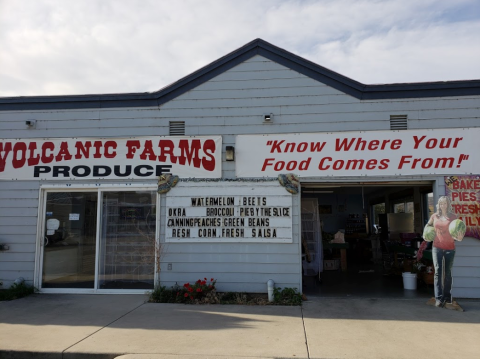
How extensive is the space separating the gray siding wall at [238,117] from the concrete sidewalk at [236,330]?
1289mm

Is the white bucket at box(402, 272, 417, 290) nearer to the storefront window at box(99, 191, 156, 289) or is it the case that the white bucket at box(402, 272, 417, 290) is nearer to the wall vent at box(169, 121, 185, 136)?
the storefront window at box(99, 191, 156, 289)

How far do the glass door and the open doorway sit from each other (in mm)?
4800

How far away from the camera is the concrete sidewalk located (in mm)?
4980

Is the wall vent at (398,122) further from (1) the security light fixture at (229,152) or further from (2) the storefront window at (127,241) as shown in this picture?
(2) the storefront window at (127,241)

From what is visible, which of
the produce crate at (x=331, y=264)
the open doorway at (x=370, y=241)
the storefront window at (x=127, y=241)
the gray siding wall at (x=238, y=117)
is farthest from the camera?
the produce crate at (x=331, y=264)

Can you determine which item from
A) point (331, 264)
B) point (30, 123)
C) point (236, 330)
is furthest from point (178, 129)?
point (331, 264)

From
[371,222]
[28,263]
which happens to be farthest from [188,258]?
[371,222]

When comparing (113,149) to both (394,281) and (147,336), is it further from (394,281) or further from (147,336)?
(394,281)

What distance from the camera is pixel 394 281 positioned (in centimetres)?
1012

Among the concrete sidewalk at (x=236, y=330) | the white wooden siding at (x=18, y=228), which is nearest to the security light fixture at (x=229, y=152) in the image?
the concrete sidewalk at (x=236, y=330)

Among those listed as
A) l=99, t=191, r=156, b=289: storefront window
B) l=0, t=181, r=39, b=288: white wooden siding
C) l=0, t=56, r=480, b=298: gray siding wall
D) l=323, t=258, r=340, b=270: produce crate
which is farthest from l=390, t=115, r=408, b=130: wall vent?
l=0, t=181, r=39, b=288: white wooden siding

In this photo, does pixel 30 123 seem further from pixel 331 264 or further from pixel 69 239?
pixel 331 264

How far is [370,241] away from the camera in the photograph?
15.5 meters

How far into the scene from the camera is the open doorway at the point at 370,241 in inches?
351
